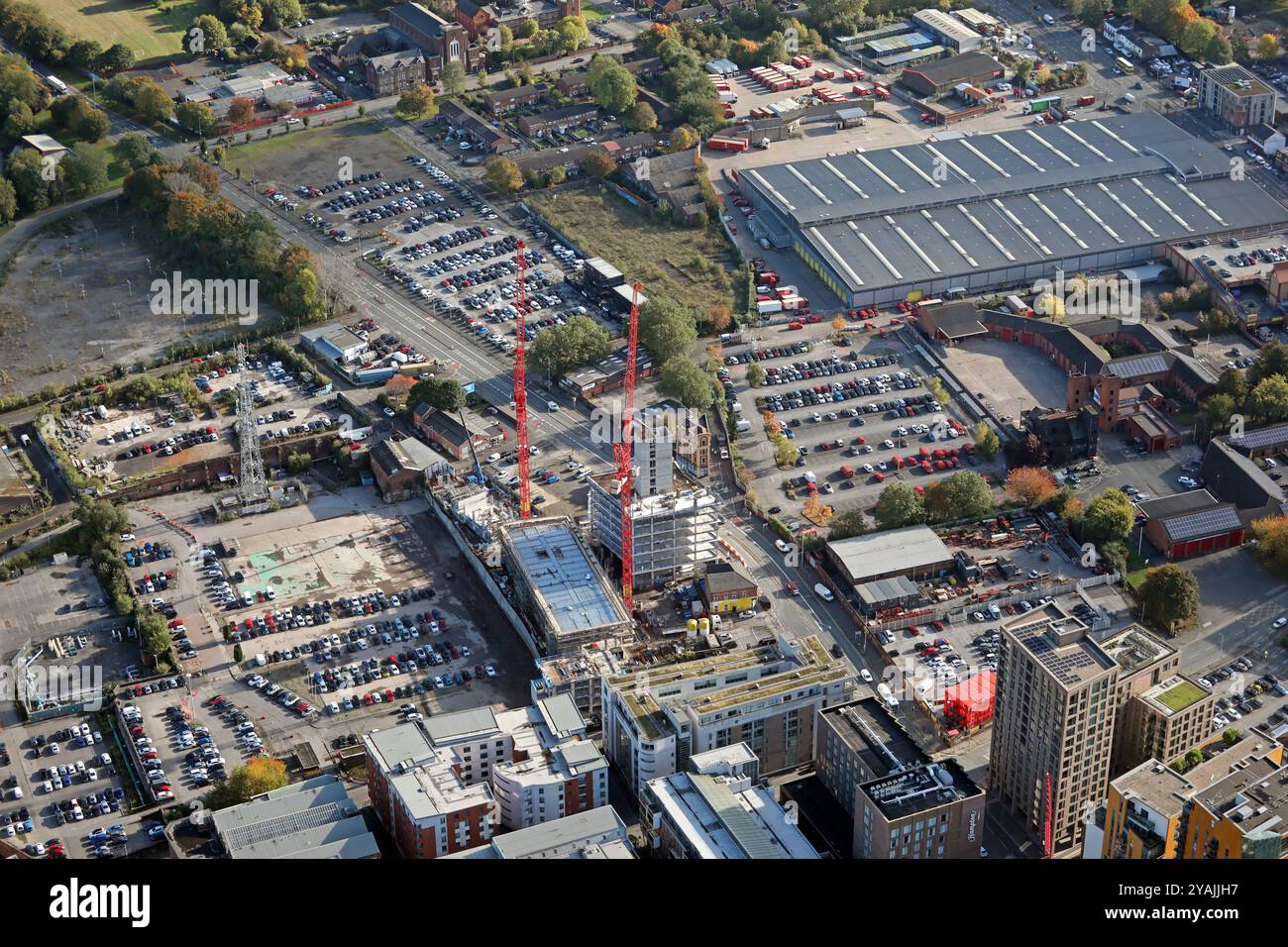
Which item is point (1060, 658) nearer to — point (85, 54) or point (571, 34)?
point (571, 34)

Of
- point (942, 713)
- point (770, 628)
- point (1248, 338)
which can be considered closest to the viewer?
point (942, 713)

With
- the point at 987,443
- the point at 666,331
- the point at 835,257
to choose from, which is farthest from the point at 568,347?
the point at 987,443

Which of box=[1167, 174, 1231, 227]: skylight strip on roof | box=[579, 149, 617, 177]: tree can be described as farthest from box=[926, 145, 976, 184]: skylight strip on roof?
box=[579, 149, 617, 177]: tree

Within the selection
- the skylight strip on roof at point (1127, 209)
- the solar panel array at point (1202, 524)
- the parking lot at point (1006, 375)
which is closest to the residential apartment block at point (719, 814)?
the solar panel array at point (1202, 524)

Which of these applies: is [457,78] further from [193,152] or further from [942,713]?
[942,713]

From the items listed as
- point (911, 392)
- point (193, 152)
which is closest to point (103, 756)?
point (911, 392)

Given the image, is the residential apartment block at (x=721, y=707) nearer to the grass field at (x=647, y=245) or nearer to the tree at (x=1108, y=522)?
the tree at (x=1108, y=522)
